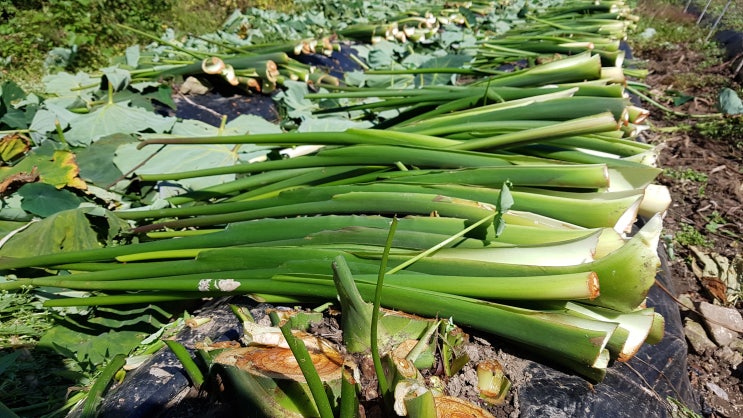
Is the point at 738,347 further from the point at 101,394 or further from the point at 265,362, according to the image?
the point at 101,394

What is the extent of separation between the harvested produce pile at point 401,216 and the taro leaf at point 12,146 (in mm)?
20

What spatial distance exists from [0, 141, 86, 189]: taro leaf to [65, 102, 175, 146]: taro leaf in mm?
180

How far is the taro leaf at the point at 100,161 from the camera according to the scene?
2127 millimetres

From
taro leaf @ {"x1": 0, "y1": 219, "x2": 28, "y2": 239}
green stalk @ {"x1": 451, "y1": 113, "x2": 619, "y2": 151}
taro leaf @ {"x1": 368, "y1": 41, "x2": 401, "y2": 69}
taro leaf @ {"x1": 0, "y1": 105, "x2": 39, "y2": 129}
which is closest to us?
green stalk @ {"x1": 451, "y1": 113, "x2": 619, "y2": 151}

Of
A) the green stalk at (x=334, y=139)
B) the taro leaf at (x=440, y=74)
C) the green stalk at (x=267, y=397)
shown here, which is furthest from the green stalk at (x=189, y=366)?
the taro leaf at (x=440, y=74)

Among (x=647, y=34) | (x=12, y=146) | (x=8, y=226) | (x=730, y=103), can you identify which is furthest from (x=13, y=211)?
(x=647, y=34)

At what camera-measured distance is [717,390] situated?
2.10 metres

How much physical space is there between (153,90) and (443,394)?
9.96ft

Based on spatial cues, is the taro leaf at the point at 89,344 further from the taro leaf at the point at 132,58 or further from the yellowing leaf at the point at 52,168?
the taro leaf at the point at 132,58

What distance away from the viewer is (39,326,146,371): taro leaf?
1.43 meters

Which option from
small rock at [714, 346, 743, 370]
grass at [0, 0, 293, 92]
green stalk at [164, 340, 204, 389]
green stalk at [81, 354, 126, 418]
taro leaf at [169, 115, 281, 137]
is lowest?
grass at [0, 0, 293, 92]

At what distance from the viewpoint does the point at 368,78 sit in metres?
3.43

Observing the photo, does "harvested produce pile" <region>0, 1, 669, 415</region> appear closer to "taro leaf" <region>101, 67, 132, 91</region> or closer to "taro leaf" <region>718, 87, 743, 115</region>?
"taro leaf" <region>101, 67, 132, 91</region>

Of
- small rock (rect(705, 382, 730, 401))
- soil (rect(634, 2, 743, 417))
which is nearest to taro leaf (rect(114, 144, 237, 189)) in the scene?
soil (rect(634, 2, 743, 417))
